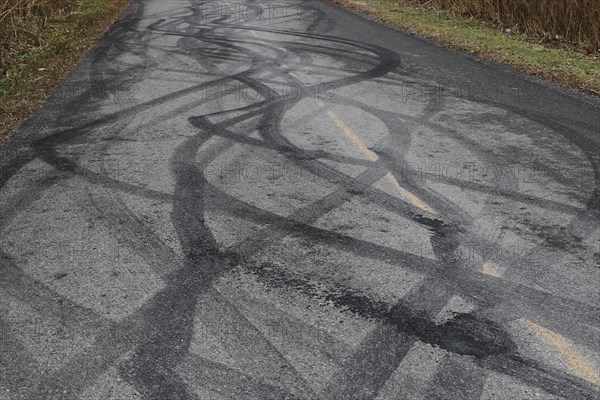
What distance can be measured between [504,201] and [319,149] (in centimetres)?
221

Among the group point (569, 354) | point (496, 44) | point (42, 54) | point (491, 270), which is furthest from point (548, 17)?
point (569, 354)

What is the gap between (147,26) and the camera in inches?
667

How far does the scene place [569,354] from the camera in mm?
3822

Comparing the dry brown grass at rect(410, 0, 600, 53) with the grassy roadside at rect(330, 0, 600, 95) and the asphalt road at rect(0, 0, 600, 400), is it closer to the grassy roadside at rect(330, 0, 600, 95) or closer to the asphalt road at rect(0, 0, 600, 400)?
the grassy roadside at rect(330, 0, 600, 95)

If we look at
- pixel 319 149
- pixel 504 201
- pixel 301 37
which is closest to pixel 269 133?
pixel 319 149

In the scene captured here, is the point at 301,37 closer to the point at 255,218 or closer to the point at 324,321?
the point at 255,218

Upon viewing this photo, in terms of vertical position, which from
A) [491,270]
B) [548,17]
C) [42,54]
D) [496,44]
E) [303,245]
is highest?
[548,17]

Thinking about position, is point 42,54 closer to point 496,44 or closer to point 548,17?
point 496,44

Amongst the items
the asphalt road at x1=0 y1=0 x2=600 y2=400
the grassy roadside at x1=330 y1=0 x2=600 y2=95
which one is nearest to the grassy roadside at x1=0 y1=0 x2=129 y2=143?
the asphalt road at x1=0 y1=0 x2=600 y2=400

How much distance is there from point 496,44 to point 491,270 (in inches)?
405

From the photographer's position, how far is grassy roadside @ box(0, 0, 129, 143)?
984 cm

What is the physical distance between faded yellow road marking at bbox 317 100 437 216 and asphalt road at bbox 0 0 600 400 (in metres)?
0.04

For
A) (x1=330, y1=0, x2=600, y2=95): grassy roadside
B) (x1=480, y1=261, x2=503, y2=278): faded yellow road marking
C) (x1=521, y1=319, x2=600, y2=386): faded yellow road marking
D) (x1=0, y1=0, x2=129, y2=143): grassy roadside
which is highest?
(x1=521, y1=319, x2=600, y2=386): faded yellow road marking

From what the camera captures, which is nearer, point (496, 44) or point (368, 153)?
point (368, 153)
